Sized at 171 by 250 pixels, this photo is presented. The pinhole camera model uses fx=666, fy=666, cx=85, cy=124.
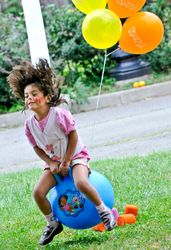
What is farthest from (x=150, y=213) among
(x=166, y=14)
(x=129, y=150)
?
(x=166, y=14)

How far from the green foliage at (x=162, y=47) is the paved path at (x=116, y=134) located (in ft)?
5.08

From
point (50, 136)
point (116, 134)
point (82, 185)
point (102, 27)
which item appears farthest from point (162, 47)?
point (82, 185)

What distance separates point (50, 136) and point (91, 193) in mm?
468

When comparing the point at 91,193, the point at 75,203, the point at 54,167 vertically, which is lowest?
the point at 75,203

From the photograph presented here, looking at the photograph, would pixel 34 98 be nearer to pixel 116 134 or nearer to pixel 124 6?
pixel 124 6

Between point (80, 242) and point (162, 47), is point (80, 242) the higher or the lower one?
the higher one

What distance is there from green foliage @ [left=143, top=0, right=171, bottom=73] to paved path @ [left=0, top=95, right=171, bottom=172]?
5.08 ft

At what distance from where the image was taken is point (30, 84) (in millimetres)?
4512

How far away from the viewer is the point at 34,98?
4457 millimetres

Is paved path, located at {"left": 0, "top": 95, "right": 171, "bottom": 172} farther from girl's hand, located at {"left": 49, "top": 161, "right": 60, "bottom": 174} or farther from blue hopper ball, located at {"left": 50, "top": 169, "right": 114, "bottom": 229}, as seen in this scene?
girl's hand, located at {"left": 49, "top": 161, "right": 60, "bottom": 174}

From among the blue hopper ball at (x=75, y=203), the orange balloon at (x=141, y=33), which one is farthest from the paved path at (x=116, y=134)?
the blue hopper ball at (x=75, y=203)

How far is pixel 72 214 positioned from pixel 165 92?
8470 millimetres

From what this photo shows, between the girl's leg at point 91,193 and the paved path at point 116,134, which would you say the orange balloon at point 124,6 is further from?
the paved path at point 116,134

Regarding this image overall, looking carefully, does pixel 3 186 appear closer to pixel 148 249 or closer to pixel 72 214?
pixel 72 214
